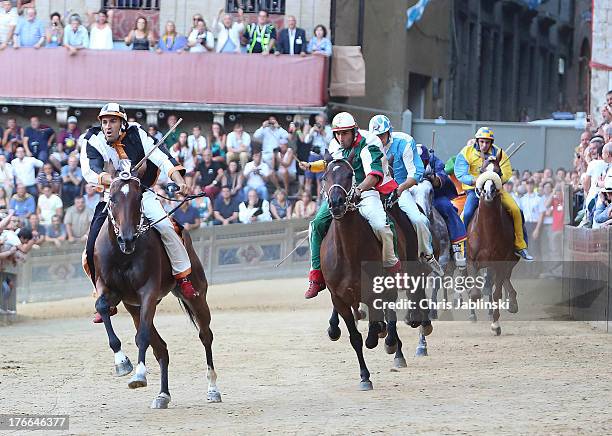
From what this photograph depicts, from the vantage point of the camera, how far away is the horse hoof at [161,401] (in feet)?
42.3

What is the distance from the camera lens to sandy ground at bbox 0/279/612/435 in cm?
1184

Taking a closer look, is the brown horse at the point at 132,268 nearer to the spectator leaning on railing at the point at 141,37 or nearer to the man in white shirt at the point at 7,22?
the spectator leaning on railing at the point at 141,37

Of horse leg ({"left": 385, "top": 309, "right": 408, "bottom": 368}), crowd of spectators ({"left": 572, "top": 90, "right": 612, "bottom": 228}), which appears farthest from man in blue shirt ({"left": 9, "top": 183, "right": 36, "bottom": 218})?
horse leg ({"left": 385, "top": 309, "right": 408, "bottom": 368})

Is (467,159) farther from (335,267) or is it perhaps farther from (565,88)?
(565,88)

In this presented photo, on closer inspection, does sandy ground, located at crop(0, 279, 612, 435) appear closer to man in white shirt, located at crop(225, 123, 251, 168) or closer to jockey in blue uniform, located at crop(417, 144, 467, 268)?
jockey in blue uniform, located at crop(417, 144, 467, 268)

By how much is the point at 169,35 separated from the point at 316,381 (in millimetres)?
17538

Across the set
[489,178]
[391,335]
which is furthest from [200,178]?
[391,335]

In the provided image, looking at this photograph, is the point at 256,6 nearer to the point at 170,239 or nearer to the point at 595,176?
the point at 595,176

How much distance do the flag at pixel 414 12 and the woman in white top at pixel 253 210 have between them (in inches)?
415

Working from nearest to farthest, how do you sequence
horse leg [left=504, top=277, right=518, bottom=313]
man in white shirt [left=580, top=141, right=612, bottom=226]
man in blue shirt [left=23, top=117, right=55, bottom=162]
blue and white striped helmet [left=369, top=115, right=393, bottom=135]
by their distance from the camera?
blue and white striped helmet [left=369, top=115, right=393, bottom=135] → horse leg [left=504, top=277, right=518, bottom=313] → man in white shirt [left=580, top=141, right=612, bottom=226] → man in blue shirt [left=23, top=117, right=55, bottom=162]

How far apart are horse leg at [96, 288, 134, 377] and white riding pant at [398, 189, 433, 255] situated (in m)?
4.38

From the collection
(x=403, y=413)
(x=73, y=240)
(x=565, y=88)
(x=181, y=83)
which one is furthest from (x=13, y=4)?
Result: (x=565, y=88)

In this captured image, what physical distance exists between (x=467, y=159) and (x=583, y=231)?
1.86m

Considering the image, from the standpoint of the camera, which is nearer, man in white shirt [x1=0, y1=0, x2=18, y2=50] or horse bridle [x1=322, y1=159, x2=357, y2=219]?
horse bridle [x1=322, y1=159, x2=357, y2=219]
